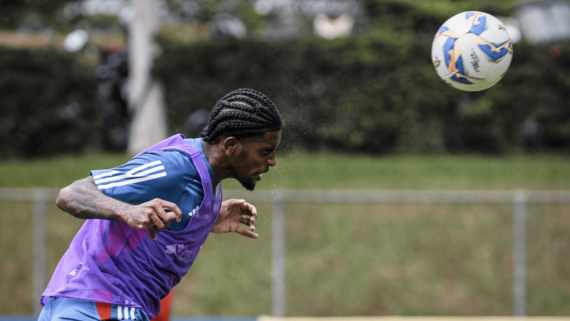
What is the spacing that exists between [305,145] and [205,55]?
9.56ft

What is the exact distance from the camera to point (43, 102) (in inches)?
466

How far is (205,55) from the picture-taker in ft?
38.1

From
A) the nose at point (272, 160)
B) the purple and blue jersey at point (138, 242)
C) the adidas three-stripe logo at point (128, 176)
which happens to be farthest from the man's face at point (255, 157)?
the adidas three-stripe logo at point (128, 176)

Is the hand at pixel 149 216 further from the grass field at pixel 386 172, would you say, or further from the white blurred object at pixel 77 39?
the white blurred object at pixel 77 39

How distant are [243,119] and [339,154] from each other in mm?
8958

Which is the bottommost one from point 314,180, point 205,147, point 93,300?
point 93,300

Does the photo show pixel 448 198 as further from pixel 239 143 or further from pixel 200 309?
pixel 239 143

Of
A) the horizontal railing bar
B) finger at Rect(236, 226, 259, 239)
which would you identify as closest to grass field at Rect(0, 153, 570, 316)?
the horizontal railing bar

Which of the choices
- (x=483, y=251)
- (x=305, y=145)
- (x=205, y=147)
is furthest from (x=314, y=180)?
(x=205, y=147)

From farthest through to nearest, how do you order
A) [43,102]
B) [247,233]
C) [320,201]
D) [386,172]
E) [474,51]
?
[43,102], [386,172], [320,201], [474,51], [247,233]

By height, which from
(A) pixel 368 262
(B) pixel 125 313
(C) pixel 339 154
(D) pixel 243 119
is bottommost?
(B) pixel 125 313

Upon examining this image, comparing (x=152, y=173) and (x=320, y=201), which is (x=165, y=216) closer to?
(x=152, y=173)

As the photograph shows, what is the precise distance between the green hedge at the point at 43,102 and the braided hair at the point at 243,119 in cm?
1024

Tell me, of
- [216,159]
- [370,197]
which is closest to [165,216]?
[216,159]
